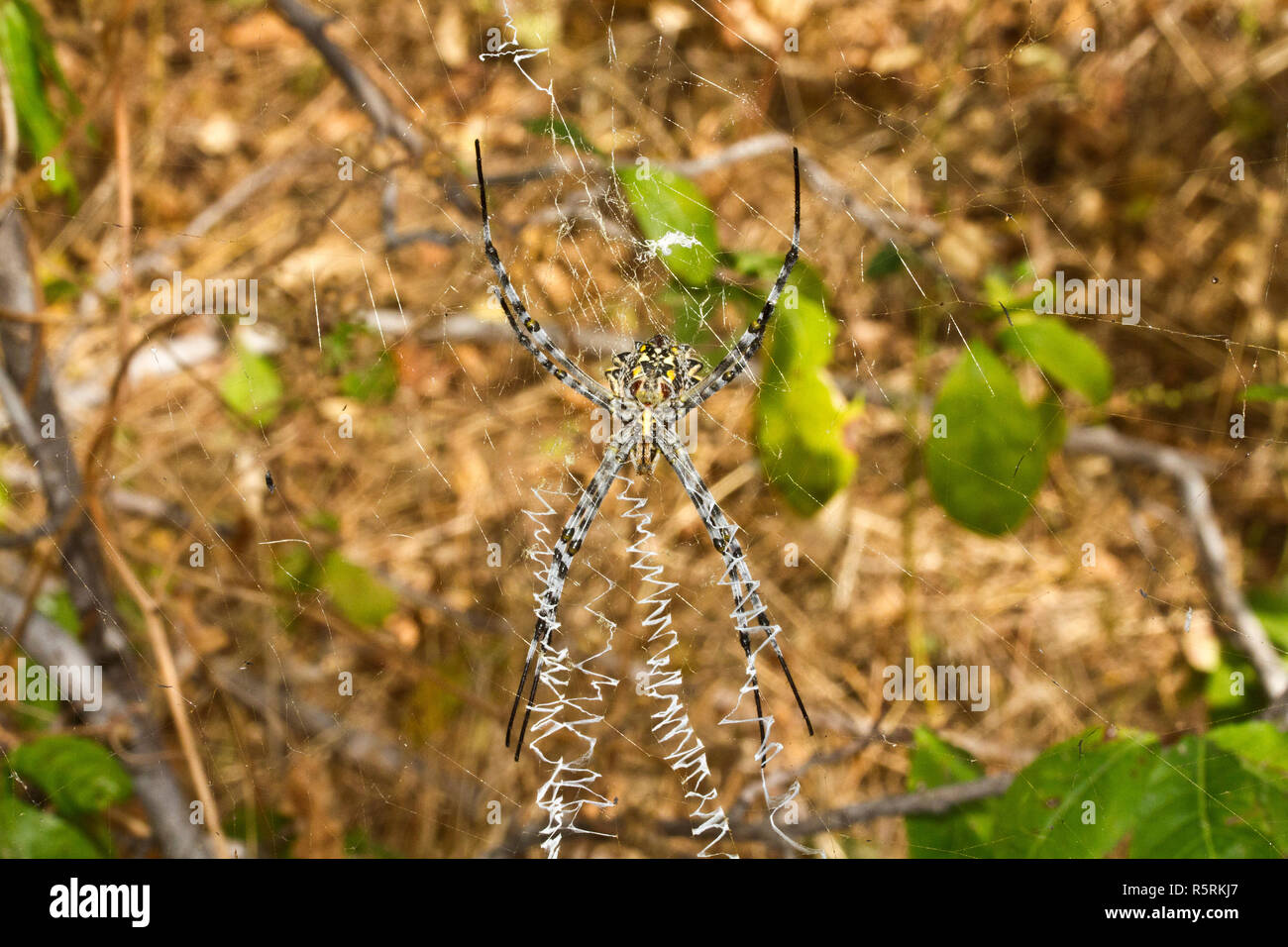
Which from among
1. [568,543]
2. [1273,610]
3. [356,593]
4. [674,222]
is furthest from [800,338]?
[1273,610]

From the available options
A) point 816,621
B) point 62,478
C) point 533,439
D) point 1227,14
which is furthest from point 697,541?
point 1227,14

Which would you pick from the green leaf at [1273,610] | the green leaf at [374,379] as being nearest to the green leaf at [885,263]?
the green leaf at [374,379]

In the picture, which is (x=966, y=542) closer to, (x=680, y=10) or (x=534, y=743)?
(x=534, y=743)

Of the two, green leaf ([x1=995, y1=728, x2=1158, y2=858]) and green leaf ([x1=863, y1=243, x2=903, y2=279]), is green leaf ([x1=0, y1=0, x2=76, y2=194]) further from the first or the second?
green leaf ([x1=995, y1=728, x2=1158, y2=858])

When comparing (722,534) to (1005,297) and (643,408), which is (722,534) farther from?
(1005,297)

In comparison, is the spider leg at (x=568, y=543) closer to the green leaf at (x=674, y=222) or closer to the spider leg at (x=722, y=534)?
the spider leg at (x=722, y=534)

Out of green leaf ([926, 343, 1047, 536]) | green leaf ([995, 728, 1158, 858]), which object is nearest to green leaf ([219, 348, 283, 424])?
green leaf ([926, 343, 1047, 536])
